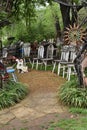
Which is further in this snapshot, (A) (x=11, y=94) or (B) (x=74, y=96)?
(A) (x=11, y=94)

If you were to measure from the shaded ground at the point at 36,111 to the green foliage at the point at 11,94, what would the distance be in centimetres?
16

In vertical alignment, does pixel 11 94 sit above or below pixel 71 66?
below

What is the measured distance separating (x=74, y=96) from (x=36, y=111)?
1010 mm

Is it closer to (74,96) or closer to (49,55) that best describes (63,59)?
(49,55)

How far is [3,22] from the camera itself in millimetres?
10023

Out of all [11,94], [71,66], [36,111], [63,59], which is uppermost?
[63,59]

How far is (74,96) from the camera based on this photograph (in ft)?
23.4

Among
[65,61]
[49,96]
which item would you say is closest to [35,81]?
[65,61]

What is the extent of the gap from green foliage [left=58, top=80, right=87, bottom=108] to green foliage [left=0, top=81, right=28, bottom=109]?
3.76ft

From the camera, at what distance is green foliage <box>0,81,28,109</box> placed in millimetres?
7448

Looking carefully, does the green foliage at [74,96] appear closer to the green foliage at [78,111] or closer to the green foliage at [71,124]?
the green foliage at [78,111]

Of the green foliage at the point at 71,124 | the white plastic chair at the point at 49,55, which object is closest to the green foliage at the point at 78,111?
the green foliage at the point at 71,124

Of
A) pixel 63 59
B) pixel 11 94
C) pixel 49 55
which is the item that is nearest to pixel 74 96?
pixel 11 94

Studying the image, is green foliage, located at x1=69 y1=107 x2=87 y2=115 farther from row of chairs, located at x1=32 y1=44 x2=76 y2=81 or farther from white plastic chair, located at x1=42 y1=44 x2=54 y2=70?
white plastic chair, located at x1=42 y1=44 x2=54 y2=70
